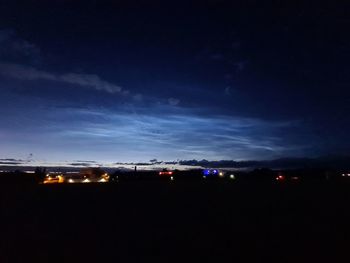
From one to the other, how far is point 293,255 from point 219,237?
4.46 meters

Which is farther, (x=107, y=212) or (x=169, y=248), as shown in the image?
(x=107, y=212)

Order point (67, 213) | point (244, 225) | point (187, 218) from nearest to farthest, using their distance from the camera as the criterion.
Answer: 1. point (244, 225)
2. point (187, 218)
3. point (67, 213)

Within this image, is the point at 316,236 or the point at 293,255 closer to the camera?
the point at 293,255

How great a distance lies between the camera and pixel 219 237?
19.2 m

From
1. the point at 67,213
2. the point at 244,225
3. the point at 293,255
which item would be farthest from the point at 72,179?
the point at 293,255

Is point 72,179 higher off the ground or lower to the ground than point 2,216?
higher

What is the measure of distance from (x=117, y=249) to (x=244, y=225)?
28.3 ft

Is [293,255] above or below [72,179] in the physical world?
below

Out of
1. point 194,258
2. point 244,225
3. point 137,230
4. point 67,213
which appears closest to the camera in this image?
point 194,258

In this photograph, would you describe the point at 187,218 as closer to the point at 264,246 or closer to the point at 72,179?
the point at 264,246

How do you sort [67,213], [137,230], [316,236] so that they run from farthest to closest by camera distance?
1. [67,213]
2. [137,230]
3. [316,236]

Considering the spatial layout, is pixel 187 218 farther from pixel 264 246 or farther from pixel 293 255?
pixel 293 255

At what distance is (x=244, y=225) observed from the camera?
74.6 feet

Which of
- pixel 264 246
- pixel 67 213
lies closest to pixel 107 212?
pixel 67 213
